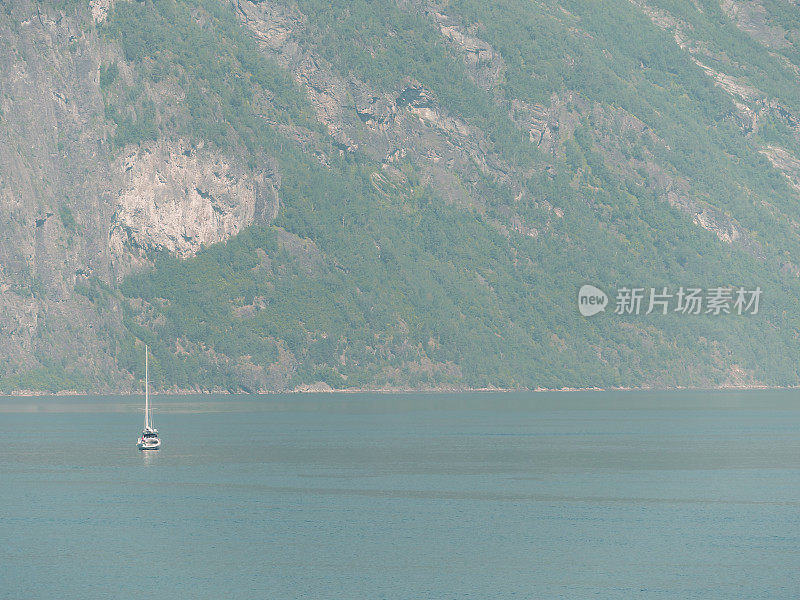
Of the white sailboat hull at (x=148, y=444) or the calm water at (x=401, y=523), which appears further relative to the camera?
the white sailboat hull at (x=148, y=444)

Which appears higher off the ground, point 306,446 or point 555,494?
point 555,494

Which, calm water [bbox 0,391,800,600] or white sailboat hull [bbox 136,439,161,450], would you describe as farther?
white sailboat hull [bbox 136,439,161,450]

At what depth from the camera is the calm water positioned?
77562mm

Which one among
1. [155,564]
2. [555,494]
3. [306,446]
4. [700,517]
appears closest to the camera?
[155,564]

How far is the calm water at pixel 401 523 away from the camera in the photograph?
77.6m

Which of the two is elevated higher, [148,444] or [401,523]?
[401,523]

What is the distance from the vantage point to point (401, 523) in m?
98.1

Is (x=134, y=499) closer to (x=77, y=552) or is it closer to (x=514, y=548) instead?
(x=77, y=552)

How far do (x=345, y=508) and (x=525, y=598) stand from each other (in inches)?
1319

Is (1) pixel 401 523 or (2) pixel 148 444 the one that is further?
(2) pixel 148 444

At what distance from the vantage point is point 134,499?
112500 mm

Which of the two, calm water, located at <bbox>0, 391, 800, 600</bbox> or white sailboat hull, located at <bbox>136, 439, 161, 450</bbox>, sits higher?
calm water, located at <bbox>0, 391, 800, 600</bbox>

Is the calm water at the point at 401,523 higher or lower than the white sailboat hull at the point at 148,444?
higher

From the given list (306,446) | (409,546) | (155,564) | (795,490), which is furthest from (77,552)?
(306,446)
